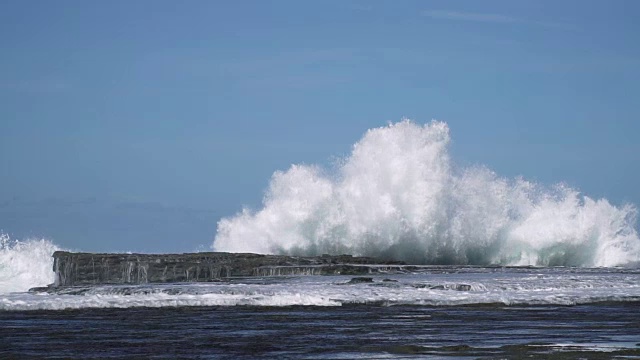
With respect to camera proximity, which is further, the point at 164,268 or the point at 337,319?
the point at 164,268

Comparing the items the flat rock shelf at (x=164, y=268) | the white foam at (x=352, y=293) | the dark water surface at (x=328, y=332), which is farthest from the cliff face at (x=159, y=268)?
the dark water surface at (x=328, y=332)

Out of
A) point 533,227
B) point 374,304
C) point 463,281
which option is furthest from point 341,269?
point 533,227

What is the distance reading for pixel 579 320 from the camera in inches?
869

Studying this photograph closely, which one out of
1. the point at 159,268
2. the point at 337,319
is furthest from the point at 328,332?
the point at 159,268

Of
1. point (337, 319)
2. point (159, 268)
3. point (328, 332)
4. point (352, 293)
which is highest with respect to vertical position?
point (159, 268)

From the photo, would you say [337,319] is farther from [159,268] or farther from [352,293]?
[159,268]

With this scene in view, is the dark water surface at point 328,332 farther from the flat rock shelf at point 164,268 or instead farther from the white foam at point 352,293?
the flat rock shelf at point 164,268

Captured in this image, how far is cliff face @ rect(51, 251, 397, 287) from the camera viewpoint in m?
39.2

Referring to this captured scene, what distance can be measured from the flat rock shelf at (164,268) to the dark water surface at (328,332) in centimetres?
1244

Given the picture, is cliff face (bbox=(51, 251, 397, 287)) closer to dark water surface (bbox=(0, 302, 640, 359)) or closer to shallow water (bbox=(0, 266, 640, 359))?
shallow water (bbox=(0, 266, 640, 359))

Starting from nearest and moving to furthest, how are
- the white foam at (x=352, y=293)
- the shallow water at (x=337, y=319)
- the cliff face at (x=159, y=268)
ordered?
the shallow water at (x=337, y=319) → the white foam at (x=352, y=293) → the cliff face at (x=159, y=268)

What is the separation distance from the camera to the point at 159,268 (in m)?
39.3

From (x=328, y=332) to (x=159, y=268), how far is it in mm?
20078

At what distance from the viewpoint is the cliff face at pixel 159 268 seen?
1543 inches
